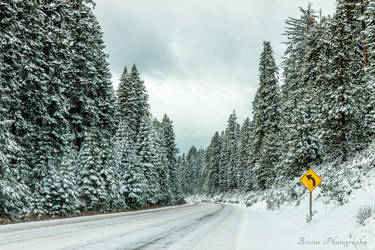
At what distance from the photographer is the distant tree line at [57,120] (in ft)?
44.8

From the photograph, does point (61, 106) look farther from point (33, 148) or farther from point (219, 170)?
point (219, 170)

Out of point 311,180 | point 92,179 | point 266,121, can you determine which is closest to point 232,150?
point 266,121

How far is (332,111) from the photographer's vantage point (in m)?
18.0

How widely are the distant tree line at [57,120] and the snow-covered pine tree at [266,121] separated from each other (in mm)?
13592

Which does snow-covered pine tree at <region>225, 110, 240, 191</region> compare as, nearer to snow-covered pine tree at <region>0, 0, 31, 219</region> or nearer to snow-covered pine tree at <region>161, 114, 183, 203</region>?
snow-covered pine tree at <region>161, 114, 183, 203</region>

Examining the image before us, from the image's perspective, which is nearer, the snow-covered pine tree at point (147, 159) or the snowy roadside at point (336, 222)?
the snowy roadside at point (336, 222)

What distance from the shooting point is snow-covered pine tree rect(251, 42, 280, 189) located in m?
32.4

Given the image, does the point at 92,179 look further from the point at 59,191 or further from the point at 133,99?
the point at 133,99

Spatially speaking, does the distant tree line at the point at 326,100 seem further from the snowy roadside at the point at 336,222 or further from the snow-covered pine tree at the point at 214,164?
the snow-covered pine tree at the point at 214,164

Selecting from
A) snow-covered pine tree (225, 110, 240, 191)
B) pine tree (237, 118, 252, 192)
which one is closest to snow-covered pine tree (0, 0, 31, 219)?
pine tree (237, 118, 252, 192)

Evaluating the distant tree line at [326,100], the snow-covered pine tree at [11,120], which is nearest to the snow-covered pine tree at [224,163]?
the distant tree line at [326,100]

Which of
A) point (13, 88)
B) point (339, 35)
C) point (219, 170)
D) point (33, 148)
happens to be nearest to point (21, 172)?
point (33, 148)

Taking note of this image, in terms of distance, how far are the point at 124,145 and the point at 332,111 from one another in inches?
712

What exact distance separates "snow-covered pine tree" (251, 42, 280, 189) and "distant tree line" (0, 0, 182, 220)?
1359cm
